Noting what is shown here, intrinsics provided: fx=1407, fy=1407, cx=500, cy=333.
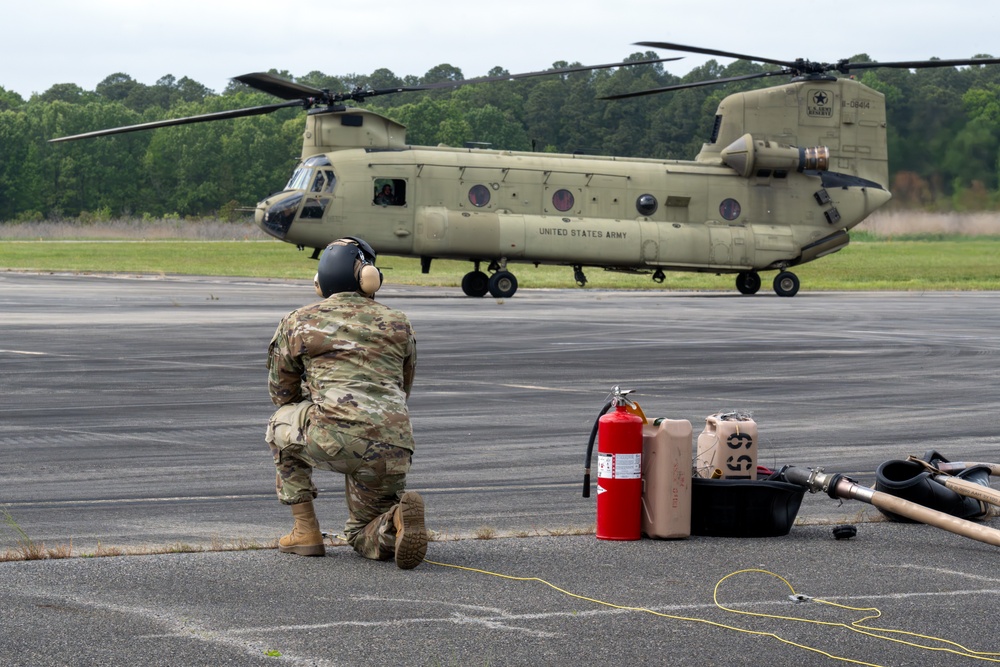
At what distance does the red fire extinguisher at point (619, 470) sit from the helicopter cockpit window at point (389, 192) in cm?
2743

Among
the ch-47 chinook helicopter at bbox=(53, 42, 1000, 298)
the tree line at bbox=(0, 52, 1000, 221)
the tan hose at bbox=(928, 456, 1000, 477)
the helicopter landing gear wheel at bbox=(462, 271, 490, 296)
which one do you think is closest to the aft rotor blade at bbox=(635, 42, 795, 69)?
the ch-47 chinook helicopter at bbox=(53, 42, 1000, 298)

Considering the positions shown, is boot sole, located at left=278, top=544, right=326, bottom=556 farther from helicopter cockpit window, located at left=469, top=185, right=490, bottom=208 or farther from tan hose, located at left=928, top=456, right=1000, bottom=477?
helicopter cockpit window, located at left=469, top=185, right=490, bottom=208

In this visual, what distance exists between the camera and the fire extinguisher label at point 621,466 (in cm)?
830

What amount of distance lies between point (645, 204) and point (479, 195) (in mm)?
4640

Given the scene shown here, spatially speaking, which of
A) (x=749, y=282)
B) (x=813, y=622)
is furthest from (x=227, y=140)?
(x=813, y=622)

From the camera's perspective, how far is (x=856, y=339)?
24688mm

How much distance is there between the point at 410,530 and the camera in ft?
24.5

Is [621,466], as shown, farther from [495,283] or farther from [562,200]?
[562,200]

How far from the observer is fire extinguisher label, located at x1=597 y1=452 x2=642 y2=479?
327 inches

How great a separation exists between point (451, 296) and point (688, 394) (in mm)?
21531

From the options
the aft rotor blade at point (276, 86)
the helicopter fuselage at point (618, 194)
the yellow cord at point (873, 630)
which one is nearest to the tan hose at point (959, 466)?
the yellow cord at point (873, 630)

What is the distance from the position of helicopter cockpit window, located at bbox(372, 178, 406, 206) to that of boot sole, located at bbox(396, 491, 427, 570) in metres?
28.3

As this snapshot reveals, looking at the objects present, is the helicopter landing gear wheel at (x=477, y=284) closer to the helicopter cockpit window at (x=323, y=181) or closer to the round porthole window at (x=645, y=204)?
the round porthole window at (x=645, y=204)

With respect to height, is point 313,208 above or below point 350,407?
above
